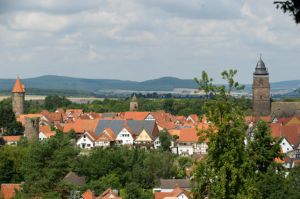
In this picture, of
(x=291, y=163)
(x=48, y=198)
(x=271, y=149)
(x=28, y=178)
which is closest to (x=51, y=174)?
(x=28, y=178)

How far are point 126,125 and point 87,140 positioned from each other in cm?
434

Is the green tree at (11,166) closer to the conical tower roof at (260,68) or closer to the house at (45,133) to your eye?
the house at (45,133)

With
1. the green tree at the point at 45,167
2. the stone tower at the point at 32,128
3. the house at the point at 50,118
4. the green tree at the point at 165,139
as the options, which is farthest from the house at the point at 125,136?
the green tree at the point at 45,167

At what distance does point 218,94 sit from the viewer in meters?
20.7

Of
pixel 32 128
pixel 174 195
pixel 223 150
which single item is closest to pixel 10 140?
pixel 32 128

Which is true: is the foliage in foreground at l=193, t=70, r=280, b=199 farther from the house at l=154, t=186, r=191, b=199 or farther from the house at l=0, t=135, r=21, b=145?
the house at l=0, t=135, r=21, b=145

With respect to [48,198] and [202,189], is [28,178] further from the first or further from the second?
[202,189]

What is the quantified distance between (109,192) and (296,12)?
1219 inches

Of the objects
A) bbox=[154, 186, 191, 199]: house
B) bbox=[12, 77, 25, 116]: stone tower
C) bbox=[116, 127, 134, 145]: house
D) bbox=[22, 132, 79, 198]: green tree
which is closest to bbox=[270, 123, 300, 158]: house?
bbox=[116, 127, 134, 145]: house

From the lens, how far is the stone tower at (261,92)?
87.3 meters

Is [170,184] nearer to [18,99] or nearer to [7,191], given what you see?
[7,191]

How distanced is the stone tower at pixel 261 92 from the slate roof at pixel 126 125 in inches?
599

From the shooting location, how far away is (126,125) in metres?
76.2

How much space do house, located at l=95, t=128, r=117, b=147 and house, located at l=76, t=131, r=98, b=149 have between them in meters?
0.44
